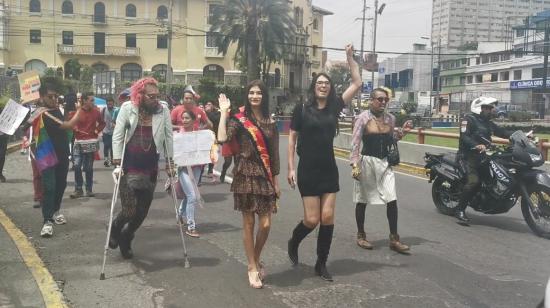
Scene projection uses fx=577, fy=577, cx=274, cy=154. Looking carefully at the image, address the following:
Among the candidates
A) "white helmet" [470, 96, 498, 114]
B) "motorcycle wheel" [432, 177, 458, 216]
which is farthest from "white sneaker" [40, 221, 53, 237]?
"white helmet" [470, 96, 498, 114]

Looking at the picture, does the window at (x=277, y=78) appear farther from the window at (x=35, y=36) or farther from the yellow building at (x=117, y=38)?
the window at (x=35, y=36)

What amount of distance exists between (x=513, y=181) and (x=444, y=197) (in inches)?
53.0

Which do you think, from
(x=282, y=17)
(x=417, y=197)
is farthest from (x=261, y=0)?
(x=417, y=197)

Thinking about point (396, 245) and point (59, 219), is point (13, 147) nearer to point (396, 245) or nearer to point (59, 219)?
point (59, 219)

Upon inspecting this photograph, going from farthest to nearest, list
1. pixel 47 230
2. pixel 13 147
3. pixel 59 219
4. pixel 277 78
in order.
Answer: pixel 277 78 < pixel 13 147 < pixel 59 219 < pixel 47 230

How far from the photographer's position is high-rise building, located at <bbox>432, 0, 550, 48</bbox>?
270ft

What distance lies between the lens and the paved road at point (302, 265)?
4.74 metres

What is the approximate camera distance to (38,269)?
5.36 m

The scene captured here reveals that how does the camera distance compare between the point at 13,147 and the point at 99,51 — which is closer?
the point at 13,147

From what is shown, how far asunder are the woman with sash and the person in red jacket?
5410 mm

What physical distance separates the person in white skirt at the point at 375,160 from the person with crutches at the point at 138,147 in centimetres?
213

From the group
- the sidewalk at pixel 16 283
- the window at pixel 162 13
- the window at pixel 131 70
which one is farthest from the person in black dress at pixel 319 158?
the window at pixel 162 13

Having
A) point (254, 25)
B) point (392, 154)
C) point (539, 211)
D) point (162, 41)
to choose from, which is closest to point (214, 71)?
point (162, 41)

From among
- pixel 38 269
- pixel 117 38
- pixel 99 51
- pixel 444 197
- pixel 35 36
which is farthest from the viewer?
pixel 117 38
